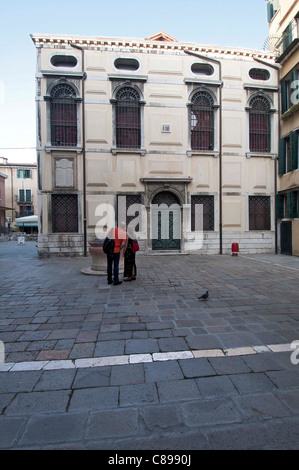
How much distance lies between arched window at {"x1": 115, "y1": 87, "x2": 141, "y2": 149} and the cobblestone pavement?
9837 mm

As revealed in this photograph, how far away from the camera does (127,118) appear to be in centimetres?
1337

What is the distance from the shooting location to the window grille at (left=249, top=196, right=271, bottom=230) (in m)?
14.1

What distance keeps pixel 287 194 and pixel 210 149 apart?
445 centimetres

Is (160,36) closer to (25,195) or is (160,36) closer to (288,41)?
(288,41)

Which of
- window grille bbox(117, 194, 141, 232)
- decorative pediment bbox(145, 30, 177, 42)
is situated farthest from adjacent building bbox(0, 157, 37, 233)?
window grille bbox(117, 194, 141, 232)

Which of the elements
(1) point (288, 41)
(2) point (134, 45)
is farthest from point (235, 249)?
(2) point (134, 45)

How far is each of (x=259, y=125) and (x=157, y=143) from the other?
5.59 metres

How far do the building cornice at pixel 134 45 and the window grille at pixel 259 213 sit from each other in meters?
7.44

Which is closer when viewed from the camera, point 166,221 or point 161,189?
point 161,189

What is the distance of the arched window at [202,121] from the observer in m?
13.8

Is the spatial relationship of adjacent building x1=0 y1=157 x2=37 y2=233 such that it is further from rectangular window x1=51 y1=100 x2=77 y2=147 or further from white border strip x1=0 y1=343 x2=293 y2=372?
white border strip x1=0 y1=343 x2=293 y2=372

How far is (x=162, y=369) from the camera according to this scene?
9.09ft
